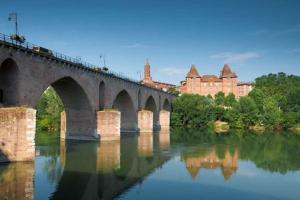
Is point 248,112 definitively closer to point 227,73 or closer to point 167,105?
point 167,105

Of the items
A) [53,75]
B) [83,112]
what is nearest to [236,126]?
[83,112]

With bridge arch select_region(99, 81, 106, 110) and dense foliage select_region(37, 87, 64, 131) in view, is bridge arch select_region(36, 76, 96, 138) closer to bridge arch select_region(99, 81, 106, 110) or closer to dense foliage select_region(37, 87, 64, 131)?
bridge arch select_region(99, 81, 106, 110)

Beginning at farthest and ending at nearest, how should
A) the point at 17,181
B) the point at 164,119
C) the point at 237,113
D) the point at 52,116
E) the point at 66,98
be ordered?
the point at 164,119, the point at 237,113, the point at 52,116, the point at 66,98, the point at 17,181

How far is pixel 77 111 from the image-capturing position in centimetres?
5400

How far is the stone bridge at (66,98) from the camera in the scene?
30453 millimetres

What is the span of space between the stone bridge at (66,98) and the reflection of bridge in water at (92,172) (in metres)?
3.22

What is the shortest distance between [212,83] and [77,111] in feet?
339

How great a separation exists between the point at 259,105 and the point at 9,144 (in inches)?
3254

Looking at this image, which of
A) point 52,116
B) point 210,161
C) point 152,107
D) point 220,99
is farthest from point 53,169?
point 220,99

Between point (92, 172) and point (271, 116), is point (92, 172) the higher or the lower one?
the lower one

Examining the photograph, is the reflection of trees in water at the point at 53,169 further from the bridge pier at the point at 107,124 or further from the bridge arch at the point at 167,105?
the bridge arch at the point at 167,105

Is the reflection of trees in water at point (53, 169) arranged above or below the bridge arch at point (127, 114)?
below

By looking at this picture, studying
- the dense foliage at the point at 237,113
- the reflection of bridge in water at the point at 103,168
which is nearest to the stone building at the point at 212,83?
the dense foliage at the point at 237,113

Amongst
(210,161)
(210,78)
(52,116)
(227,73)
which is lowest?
(210,161)
